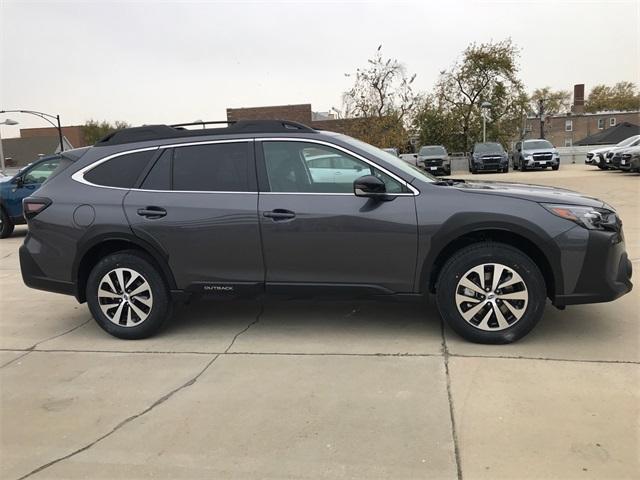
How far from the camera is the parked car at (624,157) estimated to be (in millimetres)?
20859

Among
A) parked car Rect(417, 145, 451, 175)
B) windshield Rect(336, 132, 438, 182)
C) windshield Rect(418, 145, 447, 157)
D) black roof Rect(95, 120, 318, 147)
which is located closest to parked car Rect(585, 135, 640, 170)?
parked car Rect(417, 145, 451, 175)

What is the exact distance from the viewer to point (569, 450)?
285cm

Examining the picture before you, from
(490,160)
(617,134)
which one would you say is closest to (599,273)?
(490,160)

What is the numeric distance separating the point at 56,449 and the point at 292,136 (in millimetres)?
2819

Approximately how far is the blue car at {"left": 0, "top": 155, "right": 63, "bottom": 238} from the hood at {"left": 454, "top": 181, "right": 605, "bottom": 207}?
32.0ft

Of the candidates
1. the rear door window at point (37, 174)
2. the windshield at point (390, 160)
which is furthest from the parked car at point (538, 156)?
the windshield at point (390, 160)

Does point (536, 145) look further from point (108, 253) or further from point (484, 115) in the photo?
point (108, 253)

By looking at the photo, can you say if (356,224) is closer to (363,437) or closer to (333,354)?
(333,354)

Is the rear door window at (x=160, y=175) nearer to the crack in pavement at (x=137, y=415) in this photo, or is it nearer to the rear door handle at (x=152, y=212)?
the rear door handle at (x=152, y=212)

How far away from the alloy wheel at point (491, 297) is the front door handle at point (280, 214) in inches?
55.9

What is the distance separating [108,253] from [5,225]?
27.9 ft

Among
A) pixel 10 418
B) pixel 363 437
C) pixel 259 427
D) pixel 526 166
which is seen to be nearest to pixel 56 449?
pixel 10 418

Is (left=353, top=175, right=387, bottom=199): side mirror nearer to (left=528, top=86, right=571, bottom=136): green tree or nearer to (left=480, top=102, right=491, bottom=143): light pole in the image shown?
(left=480, top=102, right=491, bottom=143): light pole

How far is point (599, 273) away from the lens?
13.3ft
